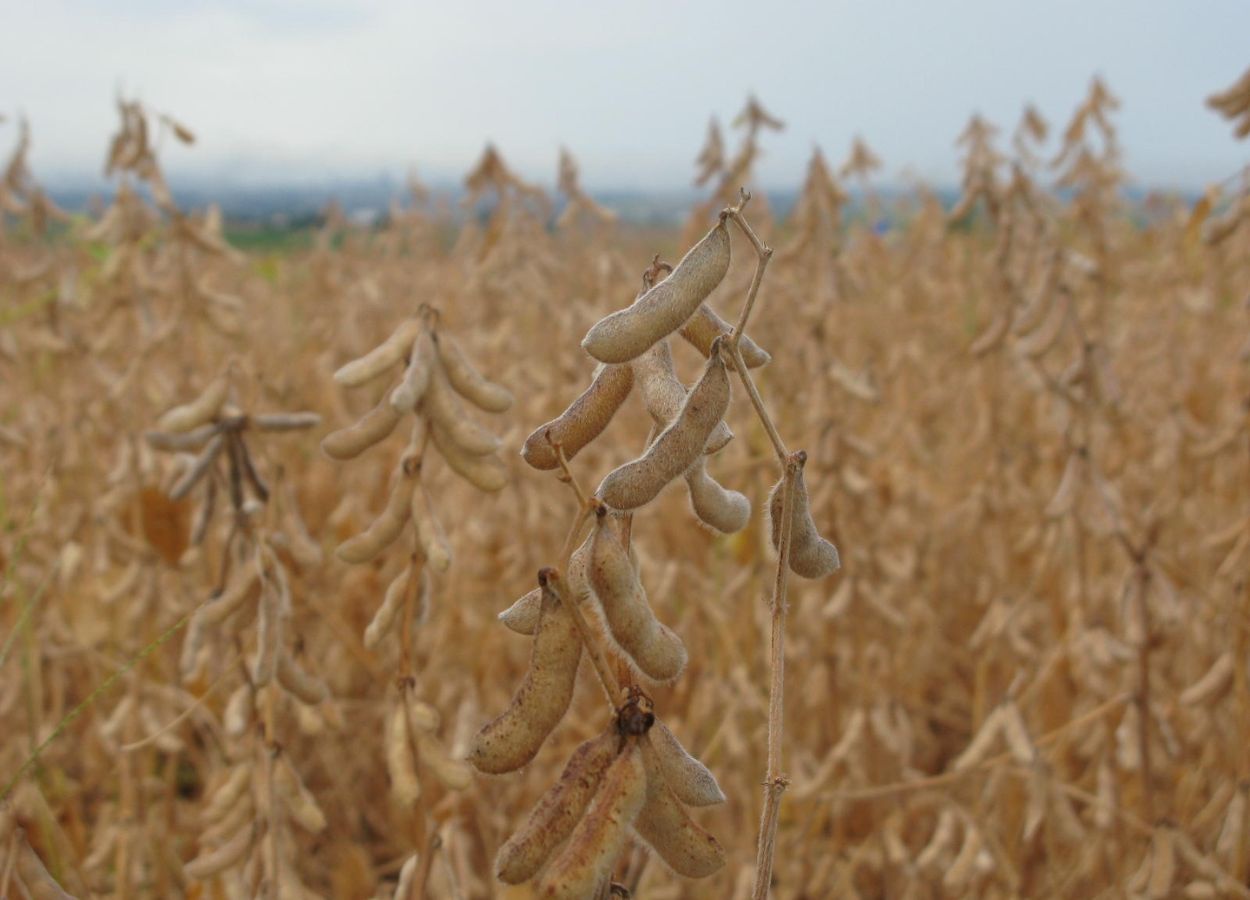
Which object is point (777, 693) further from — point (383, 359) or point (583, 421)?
point (383, 359)

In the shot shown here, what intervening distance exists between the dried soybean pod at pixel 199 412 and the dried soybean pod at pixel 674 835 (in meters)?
0.85

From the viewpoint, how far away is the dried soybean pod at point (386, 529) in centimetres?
105

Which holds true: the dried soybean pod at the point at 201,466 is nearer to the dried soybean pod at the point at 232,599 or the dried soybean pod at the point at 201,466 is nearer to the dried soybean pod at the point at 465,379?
the dried soybean pod at the point at 232,599

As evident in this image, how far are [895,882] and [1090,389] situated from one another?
0.98 metres

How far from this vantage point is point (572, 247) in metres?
5.70

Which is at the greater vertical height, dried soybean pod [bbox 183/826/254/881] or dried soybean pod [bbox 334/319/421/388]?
dried soybean pod [bbox 334/319/421/388]

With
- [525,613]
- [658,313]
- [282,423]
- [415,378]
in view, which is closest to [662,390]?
[658,313]

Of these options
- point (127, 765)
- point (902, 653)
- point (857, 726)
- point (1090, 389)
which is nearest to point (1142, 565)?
point (1090, 389)

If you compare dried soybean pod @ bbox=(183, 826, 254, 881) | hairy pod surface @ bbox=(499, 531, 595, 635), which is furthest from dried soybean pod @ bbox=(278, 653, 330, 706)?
hairy pod surface @ bbox=(499, 531, 595, 635)

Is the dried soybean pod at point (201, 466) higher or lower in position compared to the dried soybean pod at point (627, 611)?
lower

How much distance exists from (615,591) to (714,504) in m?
0.10

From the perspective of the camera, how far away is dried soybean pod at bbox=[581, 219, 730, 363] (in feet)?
2.01

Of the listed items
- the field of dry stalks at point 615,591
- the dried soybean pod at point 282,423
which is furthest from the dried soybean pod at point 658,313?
the dried soybean pod at point 282,423

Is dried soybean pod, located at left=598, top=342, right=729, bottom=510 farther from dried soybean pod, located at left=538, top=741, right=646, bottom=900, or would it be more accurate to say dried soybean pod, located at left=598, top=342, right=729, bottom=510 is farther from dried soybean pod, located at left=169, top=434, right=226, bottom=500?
dried soybean pod, located at left=169, top=434, right=226, bottom=500
